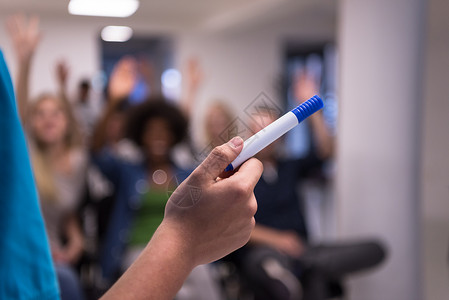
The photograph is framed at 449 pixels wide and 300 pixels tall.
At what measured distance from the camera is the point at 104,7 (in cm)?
255

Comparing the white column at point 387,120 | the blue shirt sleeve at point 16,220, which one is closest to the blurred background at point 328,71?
the white column at point 387,120

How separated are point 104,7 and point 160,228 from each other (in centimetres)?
Answer: 235

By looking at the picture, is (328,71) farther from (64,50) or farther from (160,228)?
(160,228)

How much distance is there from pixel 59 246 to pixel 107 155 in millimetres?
391

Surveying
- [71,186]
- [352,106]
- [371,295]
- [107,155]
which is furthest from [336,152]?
[71,186]

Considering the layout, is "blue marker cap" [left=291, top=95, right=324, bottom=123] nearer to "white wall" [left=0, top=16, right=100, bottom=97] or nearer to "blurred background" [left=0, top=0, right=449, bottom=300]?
"blurred background" [left=0, top=0, right=449, bottom=300]

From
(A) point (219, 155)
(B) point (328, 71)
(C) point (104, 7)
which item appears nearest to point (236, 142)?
(A) point (219, 155)

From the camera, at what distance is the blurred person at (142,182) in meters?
1.79

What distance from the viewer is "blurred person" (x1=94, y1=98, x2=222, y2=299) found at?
1.79m

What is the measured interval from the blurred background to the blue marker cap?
24 cm

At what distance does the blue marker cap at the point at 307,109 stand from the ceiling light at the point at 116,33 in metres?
2.51

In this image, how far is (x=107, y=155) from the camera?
6.63ft

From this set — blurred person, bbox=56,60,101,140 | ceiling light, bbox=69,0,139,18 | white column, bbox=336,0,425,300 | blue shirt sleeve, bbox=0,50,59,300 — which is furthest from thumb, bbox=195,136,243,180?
ceiling light, bbox=69,0,139,18

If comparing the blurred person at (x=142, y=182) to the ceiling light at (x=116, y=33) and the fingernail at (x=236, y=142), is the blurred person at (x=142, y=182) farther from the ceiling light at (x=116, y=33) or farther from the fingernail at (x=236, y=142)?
the fingernail at (x=236, y=142)
